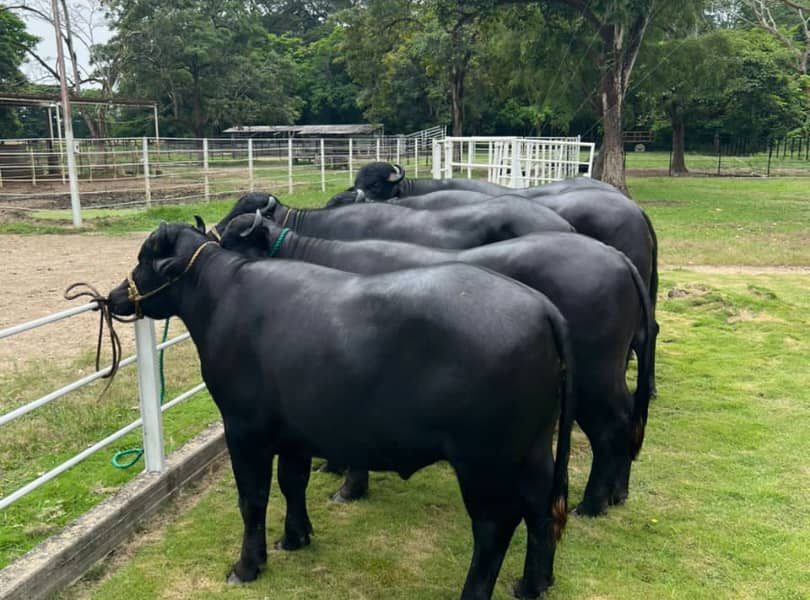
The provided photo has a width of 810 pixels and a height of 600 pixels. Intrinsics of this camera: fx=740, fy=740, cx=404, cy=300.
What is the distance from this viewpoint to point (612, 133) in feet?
64.4

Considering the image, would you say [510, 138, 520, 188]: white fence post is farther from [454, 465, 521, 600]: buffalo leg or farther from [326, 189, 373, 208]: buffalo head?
[454, 465, 521, 600]: buffalo leg

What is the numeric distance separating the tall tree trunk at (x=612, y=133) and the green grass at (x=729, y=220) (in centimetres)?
112

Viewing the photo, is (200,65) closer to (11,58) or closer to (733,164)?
(11,58)

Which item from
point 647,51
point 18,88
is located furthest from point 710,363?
point 18,88

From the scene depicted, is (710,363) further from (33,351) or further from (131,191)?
(131,191)

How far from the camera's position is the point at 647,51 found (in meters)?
21.7

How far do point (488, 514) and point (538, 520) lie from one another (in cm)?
31

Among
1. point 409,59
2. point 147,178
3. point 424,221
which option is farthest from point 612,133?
point 409,59

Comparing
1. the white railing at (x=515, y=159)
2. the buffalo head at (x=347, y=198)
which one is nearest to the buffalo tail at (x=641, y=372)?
the buffalo head at (x=347, y=198)

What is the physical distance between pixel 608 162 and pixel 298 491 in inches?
698

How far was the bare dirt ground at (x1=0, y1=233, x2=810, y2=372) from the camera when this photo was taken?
267 inches

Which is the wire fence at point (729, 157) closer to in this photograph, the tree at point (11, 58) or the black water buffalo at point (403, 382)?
the tree at point (11, 58)

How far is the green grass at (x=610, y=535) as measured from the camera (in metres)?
3.36

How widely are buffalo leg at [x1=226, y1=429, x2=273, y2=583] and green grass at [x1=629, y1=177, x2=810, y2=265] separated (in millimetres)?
9704
